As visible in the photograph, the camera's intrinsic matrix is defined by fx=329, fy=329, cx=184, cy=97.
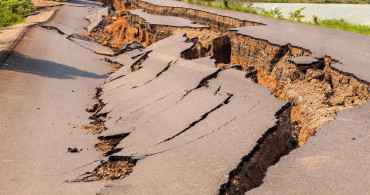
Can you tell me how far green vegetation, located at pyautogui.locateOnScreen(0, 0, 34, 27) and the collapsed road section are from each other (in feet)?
39.2

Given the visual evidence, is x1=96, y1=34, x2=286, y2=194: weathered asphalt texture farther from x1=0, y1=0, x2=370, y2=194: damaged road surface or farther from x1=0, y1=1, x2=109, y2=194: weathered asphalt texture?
x1=0, y1=1, x2=109, y2=194: weathered asphalt texture

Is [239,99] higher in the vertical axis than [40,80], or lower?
higher

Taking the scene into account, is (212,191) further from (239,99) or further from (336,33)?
(336,33)

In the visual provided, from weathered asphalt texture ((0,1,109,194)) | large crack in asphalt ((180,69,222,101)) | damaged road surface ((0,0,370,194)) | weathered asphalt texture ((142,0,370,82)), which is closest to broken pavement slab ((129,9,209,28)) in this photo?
damaged road surface ((0,0,370,194))

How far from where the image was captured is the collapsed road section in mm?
4051

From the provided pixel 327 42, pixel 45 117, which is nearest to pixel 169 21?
pixel 327 42

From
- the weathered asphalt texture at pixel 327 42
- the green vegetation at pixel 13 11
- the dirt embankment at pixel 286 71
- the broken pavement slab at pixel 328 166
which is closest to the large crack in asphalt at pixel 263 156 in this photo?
the broken pavement slab at pixel 328 166

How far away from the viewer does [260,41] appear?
28.5 ft

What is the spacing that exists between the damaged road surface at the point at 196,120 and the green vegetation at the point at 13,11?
8.96m

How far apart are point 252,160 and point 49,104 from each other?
571 centimetres

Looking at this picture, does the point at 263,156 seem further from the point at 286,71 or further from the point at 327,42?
the point at 327,42

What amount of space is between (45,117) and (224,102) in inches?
153

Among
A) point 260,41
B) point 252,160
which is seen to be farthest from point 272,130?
point 260,41

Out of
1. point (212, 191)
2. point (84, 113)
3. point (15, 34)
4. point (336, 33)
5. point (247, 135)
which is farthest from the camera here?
point (15, 34)
